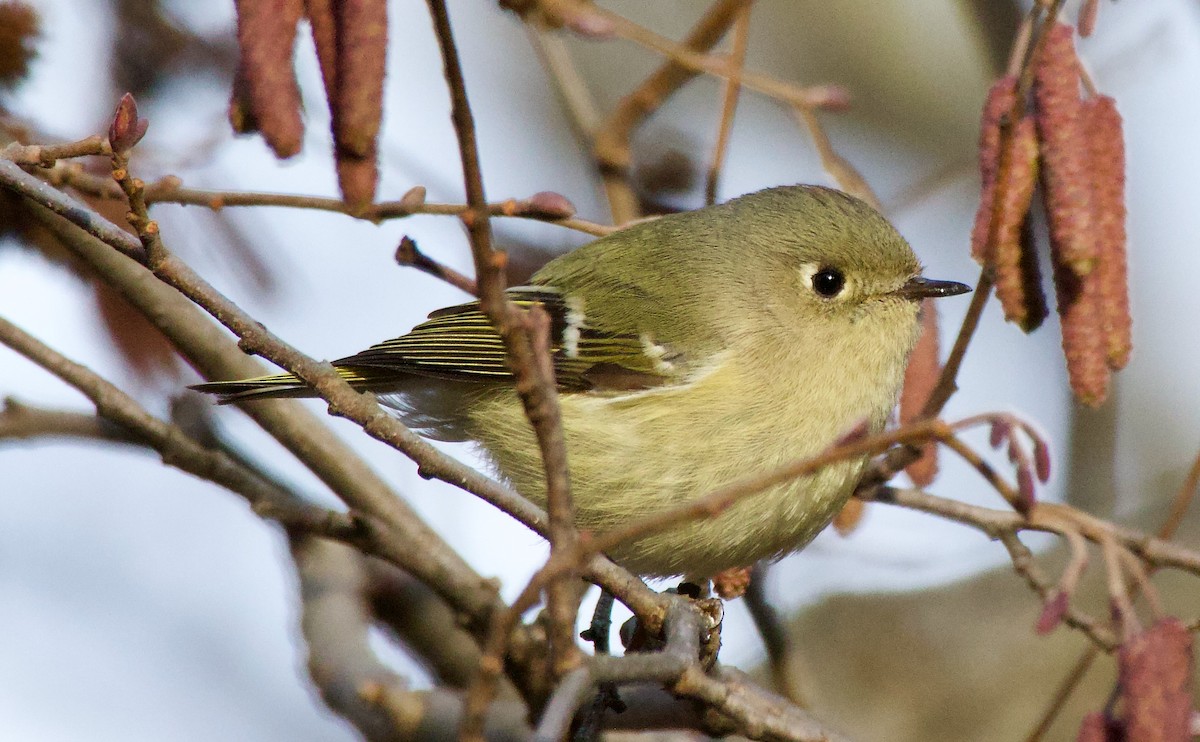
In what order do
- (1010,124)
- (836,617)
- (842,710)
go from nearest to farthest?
(1010,124) → (842,710) → (836,617)

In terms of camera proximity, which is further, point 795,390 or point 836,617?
point 836,617

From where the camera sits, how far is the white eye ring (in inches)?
87.6

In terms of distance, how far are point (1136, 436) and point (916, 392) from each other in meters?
2.16

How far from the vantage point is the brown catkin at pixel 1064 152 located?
147 cm

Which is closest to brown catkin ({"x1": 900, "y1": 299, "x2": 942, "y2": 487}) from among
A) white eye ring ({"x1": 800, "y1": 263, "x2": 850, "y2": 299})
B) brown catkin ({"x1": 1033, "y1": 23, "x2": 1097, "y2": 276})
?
white eye ring ({"x1": 800, "y1": 263, "x2": 850, "y2": 299})

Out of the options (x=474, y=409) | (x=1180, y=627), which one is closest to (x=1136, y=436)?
(x=474, y=409)

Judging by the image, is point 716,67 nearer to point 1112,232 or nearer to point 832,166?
point 832,166

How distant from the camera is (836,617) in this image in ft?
11.0

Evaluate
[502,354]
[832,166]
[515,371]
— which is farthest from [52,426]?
[832,166]

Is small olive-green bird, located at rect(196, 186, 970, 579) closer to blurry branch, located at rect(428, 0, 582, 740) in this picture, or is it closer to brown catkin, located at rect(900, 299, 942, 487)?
brown catkin, located at rect(900, 299, 942, 487)

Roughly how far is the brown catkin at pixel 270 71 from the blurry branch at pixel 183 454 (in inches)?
33.0

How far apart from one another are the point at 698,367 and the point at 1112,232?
77 cm

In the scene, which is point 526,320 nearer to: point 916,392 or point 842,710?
point 916,392

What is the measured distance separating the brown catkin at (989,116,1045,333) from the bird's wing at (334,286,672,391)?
2.15 ft
